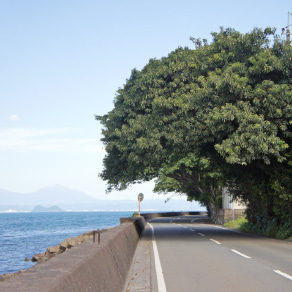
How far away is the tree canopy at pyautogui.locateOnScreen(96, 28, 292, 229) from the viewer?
17750 millimetres

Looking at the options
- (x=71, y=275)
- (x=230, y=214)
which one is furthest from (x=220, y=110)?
(x=230, y=214)

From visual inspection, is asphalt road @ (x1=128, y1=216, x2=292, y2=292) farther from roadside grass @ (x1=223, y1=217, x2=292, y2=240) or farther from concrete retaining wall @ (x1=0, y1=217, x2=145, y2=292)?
roadside grass @ (x1=223, y1=217, x2=292, y2=240)

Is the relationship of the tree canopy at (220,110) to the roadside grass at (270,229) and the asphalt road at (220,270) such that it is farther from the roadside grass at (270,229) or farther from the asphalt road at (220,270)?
the asphalt road at (220,270)

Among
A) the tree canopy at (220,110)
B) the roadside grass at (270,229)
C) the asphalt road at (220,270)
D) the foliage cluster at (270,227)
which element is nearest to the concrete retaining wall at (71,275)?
the asphalt road at (220,270)

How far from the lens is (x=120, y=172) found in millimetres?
31172

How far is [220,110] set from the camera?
59.7 ft

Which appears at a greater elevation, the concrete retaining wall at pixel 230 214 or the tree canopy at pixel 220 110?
the tree canopy at pixel 220 110

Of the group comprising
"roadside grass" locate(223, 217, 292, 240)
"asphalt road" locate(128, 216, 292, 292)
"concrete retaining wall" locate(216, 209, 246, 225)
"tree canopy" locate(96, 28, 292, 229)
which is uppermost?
"tree canopy" locate(96, 28, 292, 229)

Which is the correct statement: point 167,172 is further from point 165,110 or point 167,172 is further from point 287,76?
point 287,76

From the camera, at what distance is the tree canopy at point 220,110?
17.8 meters

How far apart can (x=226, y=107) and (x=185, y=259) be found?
7.46 meters

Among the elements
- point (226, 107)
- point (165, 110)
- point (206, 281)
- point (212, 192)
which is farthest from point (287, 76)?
point (212, 192)

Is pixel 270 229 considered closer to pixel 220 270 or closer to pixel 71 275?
pixel 220 270

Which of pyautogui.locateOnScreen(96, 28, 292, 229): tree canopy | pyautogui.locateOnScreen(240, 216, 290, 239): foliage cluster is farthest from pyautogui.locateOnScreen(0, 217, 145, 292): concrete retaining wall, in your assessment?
pyautogui.locateOnScreen(240, 216, 290, 239): foliage cluster
